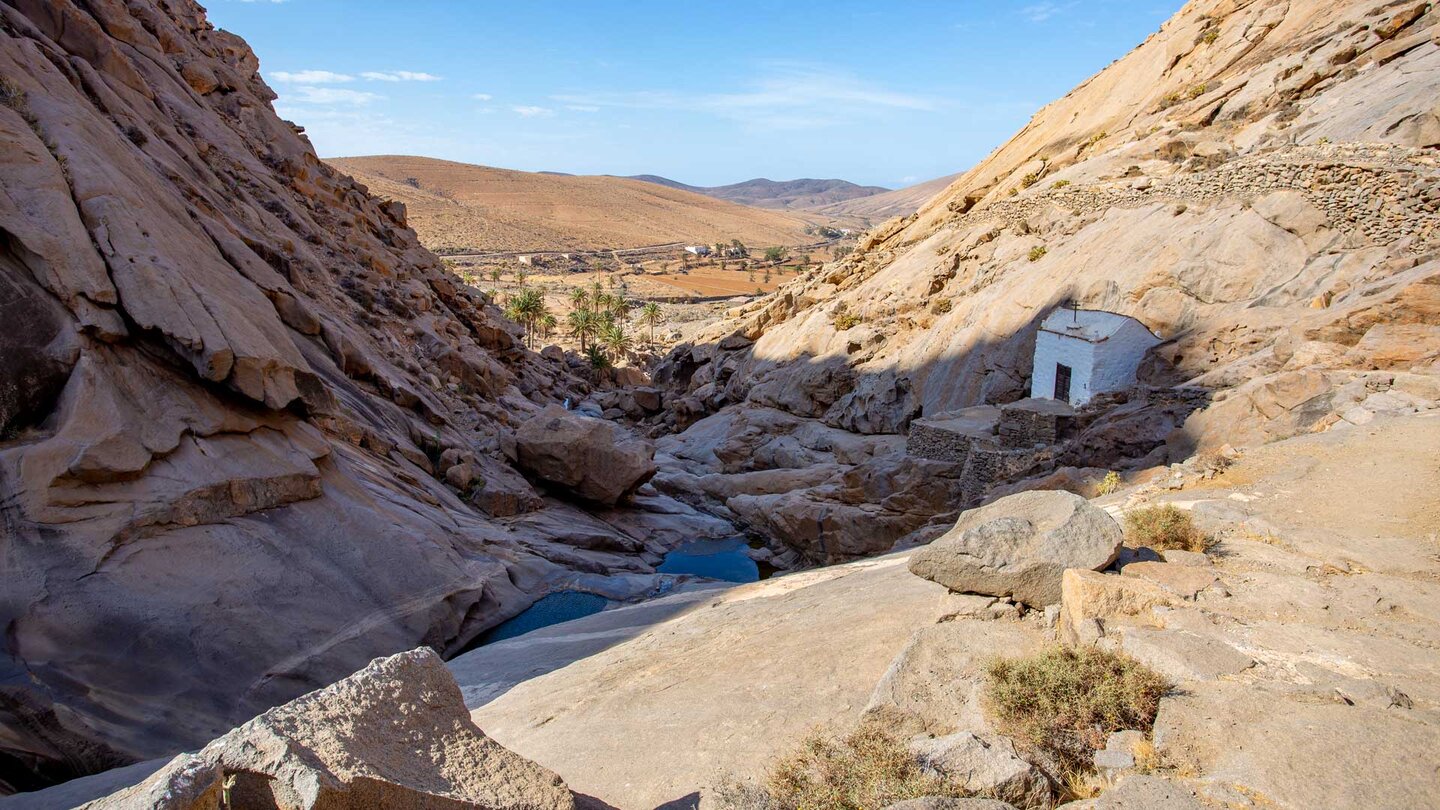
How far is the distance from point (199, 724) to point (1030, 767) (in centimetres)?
1232

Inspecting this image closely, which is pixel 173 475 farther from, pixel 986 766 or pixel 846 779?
pixel 986 766

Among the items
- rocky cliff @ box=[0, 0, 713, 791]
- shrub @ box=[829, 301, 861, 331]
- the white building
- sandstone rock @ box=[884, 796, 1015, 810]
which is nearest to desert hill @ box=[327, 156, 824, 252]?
shrub @ box=[829, 301, 861, 331]

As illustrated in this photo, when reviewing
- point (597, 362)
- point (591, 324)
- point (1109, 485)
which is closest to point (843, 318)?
point (1109, 485)

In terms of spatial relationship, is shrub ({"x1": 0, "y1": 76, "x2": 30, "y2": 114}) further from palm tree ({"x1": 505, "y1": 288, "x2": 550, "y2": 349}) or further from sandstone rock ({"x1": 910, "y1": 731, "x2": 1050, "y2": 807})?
palm tree ({"x1": 505, "y1": 288, "x2": 550, "y2": 349})

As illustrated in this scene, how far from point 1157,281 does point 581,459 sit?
17.5 meters

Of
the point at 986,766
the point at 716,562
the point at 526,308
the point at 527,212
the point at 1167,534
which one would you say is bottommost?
the point at 716,562

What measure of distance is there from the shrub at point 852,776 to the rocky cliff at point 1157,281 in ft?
31.7

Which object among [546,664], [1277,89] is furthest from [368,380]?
[1277,89]

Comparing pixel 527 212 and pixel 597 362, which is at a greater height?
pixel 527 212

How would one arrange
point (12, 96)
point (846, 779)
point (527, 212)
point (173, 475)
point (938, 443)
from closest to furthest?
1. point (846, 779)
2. point (173, 475)
3. point (12, 96)
4. point (938, 443)
5. point (527, 212)

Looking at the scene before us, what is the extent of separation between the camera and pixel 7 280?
13547 millimetres

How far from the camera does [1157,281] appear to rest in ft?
72.1

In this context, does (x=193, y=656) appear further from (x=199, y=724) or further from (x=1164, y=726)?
(x=1164, y=726)

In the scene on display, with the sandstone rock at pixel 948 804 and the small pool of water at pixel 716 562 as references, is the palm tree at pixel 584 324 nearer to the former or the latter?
the small pool of water at pixel 716 562
